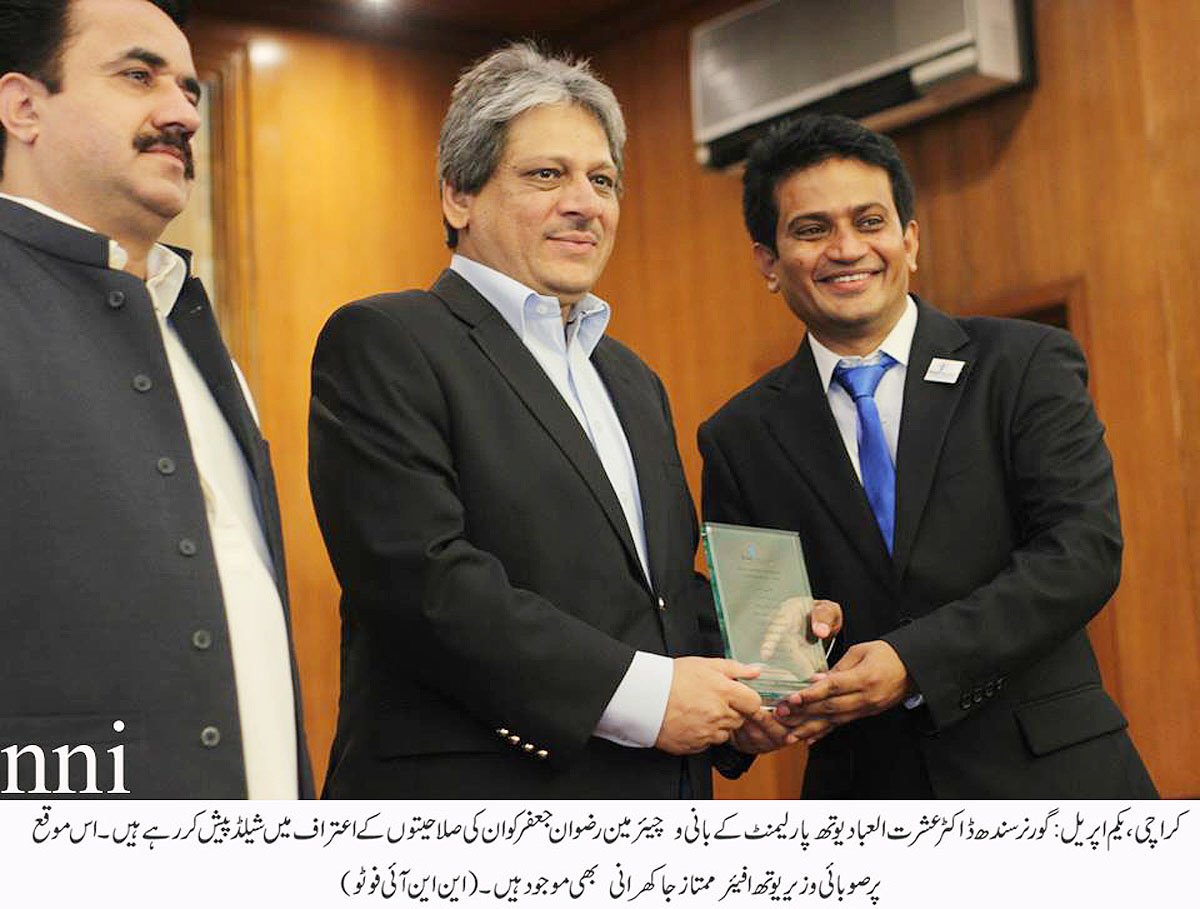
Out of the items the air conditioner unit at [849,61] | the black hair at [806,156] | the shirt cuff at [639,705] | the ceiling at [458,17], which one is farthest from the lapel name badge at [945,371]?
the ceiling at [458,17]

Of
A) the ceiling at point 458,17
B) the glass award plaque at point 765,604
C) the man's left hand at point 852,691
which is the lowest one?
the man's left hand at point 852,691

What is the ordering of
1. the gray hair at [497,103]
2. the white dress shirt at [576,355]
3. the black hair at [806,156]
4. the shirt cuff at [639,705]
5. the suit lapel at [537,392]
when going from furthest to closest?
the black hair at [806,156] < the gray hair at [497,103] < the white dress shirt at [576,355] < the suit lapel at [537,392] < the shirt cuff at [639,705]

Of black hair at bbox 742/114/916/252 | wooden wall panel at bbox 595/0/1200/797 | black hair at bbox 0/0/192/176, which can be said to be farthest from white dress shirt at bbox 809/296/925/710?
wooden wall panel at bbox 595/0/1200/797

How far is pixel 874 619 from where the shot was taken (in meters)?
2.66

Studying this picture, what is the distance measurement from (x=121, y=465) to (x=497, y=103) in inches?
38.9

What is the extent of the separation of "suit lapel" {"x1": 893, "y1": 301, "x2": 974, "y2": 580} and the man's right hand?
1.45 feet

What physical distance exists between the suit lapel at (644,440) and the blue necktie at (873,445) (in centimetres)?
37

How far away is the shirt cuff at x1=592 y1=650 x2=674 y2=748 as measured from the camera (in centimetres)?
222

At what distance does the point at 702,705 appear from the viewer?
7.46 ft

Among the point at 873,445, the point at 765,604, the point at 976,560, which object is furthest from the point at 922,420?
the point at 765,604

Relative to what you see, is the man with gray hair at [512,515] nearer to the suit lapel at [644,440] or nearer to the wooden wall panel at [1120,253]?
the suit lapel at [644,440]

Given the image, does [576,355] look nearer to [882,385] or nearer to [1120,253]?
[882,385]

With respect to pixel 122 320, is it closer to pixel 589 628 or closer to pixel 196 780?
pixel 196 780

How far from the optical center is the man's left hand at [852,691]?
2455mm
